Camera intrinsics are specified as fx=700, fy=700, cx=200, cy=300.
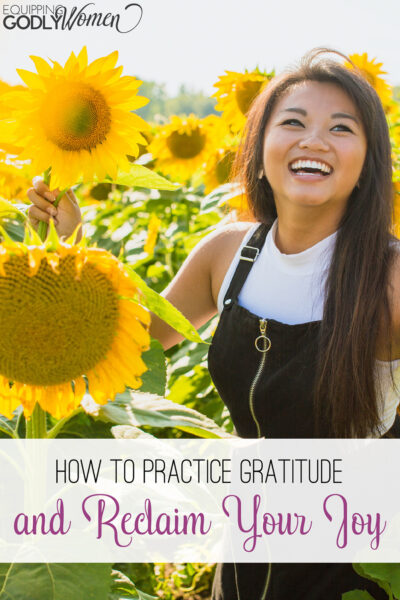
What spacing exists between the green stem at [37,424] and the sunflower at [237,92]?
1678mm

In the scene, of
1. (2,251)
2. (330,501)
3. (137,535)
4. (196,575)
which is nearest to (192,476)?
(137,535)

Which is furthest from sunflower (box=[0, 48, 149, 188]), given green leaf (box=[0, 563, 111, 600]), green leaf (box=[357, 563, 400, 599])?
green leaf (box=[357, 563, 400, 599])

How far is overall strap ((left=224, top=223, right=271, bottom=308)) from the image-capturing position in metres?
1.72

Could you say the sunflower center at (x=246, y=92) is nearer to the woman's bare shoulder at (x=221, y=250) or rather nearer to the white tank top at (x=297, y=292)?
the woman's bare shoulder at (x=221, y=250)

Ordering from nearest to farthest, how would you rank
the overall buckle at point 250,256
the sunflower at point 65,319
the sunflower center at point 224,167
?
the sunflower at point 65,319, the overall buckle at point 250,256, the sunflower center at point 224,167

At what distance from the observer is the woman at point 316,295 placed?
1.54 meters

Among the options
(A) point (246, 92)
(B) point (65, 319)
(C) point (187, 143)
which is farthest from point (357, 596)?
(C) point (187, 143)

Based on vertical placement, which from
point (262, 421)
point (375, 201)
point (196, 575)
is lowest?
point (196, 575)

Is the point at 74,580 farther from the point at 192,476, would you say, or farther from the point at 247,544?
the point at 247,544

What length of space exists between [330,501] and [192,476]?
2.30 feet

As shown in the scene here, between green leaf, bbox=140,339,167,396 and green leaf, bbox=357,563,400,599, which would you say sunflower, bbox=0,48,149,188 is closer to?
green leaf, bbox=140,339,167,396

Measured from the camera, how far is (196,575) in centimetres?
251

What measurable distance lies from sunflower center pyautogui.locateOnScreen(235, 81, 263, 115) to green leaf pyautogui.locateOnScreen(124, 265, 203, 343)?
1.64m

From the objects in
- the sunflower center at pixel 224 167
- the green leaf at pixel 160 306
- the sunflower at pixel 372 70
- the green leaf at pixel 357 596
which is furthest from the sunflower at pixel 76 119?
the sunflower at pixel 372 70
